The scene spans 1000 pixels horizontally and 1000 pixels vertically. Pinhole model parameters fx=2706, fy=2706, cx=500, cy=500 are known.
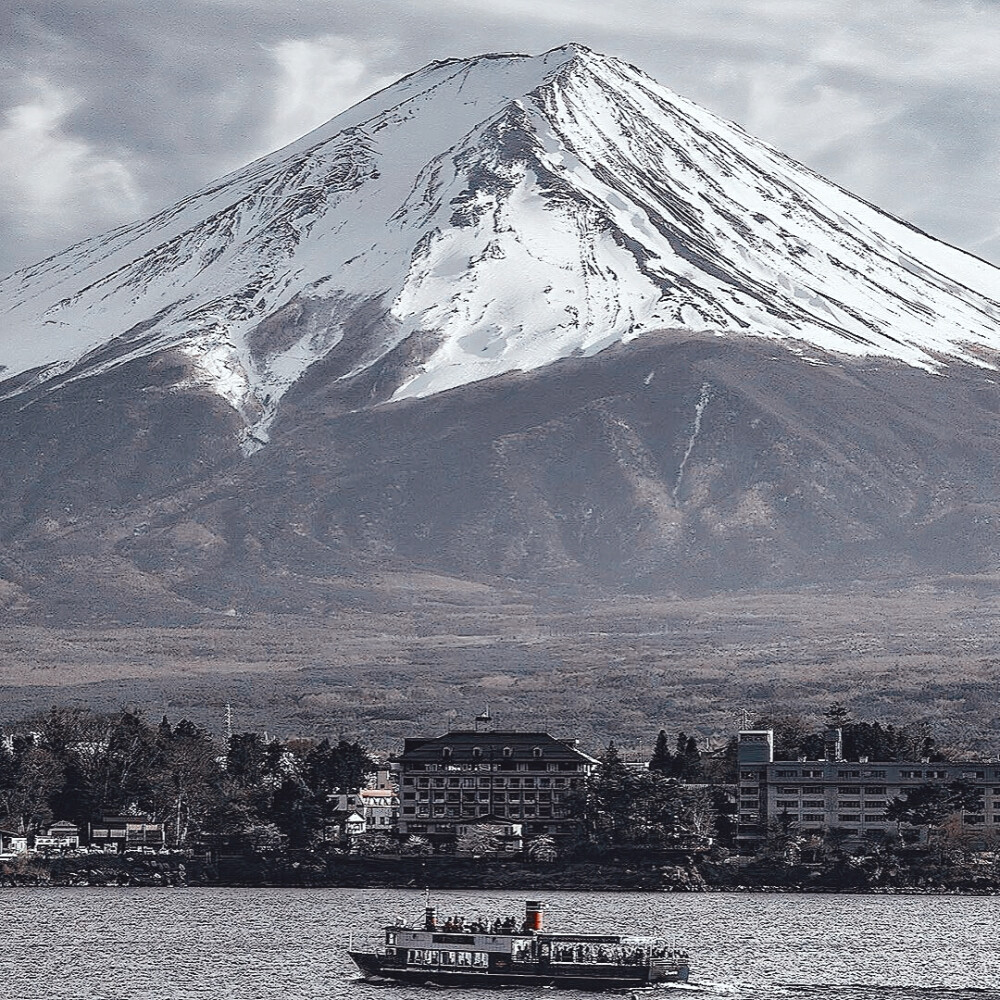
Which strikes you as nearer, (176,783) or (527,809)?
(527,809)

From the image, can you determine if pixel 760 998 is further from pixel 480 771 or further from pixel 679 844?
pixel 480 771

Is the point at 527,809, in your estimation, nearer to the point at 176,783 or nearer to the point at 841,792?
the point at 841,792

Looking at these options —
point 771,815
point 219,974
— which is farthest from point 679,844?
point 219,974

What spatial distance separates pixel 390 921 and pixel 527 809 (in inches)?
1112

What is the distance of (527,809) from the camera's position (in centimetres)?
11269

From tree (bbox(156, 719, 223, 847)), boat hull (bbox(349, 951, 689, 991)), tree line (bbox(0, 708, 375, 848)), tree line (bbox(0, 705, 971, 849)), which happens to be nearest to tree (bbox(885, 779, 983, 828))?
tree line (bbox(0, 705, 971, 849))

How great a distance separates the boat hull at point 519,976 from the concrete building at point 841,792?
1394 inches

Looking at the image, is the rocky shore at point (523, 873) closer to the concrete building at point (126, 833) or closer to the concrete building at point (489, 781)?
the concrete building at point (126, 833)

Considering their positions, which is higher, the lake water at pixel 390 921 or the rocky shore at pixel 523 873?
the rocky shore at pixel 523 873

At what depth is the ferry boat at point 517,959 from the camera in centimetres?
7144

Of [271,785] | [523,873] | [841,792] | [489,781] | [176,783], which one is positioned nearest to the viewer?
[523,873]

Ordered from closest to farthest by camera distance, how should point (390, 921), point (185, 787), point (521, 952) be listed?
point (521, 952)
point (390, 921)
point (185, 787)

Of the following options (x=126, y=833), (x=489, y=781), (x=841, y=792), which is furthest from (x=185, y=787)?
(x=841, y=792)

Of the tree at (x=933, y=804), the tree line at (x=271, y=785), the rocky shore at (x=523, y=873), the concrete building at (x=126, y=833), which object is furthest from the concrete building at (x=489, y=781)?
the tree at (x=933, y=804)
